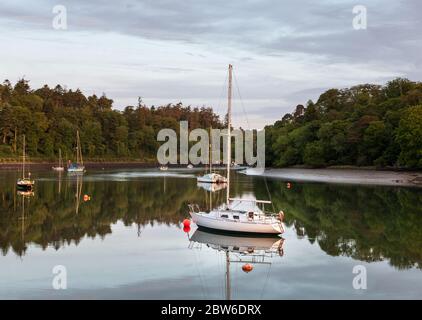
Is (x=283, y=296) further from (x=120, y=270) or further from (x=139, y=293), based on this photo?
(x=120, y=270)

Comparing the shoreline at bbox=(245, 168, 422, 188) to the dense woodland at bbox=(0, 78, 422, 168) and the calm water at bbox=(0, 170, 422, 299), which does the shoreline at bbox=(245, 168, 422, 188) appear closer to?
the dense woodland at bbox=(0, 78, 422, 168)

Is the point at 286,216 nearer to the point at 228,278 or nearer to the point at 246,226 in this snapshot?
the point at 246,226

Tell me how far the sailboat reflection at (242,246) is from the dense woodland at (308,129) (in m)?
67.0

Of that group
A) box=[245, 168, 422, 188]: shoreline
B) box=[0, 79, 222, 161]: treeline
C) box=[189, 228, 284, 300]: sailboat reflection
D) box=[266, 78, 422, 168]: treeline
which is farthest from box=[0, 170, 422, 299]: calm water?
box=[0, 79, 222, 161]: treeline

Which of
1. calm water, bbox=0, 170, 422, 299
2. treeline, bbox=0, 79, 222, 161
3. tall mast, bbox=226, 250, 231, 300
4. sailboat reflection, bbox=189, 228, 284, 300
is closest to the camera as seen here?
tall mast, bbox=226, 250, 231, 300

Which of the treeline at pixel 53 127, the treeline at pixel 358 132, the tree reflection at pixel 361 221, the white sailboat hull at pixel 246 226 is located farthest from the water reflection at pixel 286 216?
the treeline at pixel 53 127

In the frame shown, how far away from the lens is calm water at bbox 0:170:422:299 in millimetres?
21844

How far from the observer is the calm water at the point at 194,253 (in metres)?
21.8

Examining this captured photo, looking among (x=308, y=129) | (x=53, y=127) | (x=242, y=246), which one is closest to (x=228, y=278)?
(x=242, y=246)

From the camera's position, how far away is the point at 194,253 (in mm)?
29453

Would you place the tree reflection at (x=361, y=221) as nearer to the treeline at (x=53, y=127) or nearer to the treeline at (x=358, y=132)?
the treeline at (x=358, y=132)
